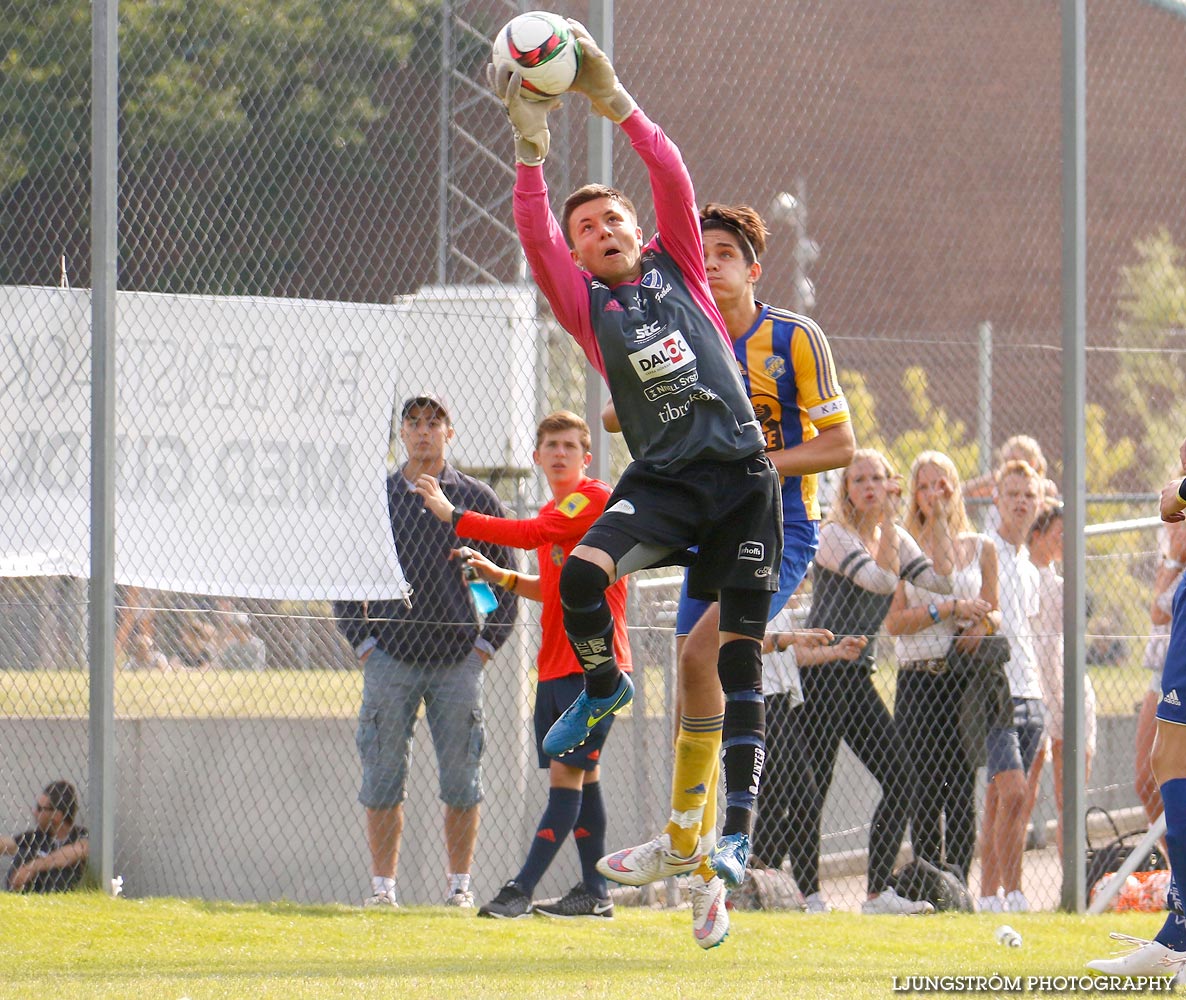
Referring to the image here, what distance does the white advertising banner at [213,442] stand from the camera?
7500 millimetres

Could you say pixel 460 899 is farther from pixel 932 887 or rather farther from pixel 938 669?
pixel 938 669

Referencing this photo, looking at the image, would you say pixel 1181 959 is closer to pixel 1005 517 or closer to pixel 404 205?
pixel 1005 517

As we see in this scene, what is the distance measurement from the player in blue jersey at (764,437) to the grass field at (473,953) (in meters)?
0.69

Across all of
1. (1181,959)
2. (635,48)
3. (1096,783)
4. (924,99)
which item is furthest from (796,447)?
(1096,783)

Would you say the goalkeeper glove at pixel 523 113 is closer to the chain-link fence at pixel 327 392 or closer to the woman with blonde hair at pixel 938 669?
the chain-link fence at pixel 327 392

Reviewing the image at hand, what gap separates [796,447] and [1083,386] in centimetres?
345

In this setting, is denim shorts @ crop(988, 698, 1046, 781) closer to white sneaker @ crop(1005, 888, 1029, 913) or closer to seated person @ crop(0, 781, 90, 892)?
white sneaker @ crop(1005, 888, 1029, 913)

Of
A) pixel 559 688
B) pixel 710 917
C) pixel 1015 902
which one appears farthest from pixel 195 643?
pixel 1015 902

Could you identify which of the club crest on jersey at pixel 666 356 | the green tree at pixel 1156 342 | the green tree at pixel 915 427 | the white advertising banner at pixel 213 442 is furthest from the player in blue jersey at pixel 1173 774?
the green tree at pixel 1156 342

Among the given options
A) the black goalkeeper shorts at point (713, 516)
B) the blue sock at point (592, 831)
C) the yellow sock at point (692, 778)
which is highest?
the black goalkeeper shorts at point (713, 516)

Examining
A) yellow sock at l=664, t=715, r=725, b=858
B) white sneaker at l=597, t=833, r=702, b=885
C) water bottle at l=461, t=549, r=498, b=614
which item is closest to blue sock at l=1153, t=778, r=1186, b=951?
yellow sock at l=664, t=715, r=725, b=858

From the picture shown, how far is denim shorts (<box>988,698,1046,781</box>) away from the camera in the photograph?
7.96 m

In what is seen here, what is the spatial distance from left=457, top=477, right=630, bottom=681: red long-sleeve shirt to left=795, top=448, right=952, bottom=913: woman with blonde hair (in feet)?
3.85

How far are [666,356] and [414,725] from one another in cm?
340
